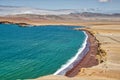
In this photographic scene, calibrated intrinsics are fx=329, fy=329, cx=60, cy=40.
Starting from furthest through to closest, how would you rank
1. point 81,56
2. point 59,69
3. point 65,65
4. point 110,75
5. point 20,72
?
point 81,56
point 65,65
point 59,69
point 20,72
point 110,75

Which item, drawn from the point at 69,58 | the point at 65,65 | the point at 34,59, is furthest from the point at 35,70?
the point at 69,58

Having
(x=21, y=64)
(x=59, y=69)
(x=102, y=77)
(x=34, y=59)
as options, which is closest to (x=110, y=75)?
(x=102, y=77)

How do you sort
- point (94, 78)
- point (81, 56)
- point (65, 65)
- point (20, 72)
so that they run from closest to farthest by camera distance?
point (94, 78) → point (20, 72) → point (65, 65) → point (81, 56)

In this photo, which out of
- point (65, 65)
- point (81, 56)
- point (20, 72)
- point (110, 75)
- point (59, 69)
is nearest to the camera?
point (110, 75)

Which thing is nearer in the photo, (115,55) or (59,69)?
(59,69)

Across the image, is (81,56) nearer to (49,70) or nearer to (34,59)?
(34,59)

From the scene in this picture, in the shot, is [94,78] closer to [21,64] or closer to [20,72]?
[20,72]

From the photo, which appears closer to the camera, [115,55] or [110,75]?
[110,75]

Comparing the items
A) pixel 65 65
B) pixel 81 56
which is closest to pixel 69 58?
pixel 81 56

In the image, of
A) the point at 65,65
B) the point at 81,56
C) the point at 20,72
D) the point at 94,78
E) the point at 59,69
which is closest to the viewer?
the point at 94,78
